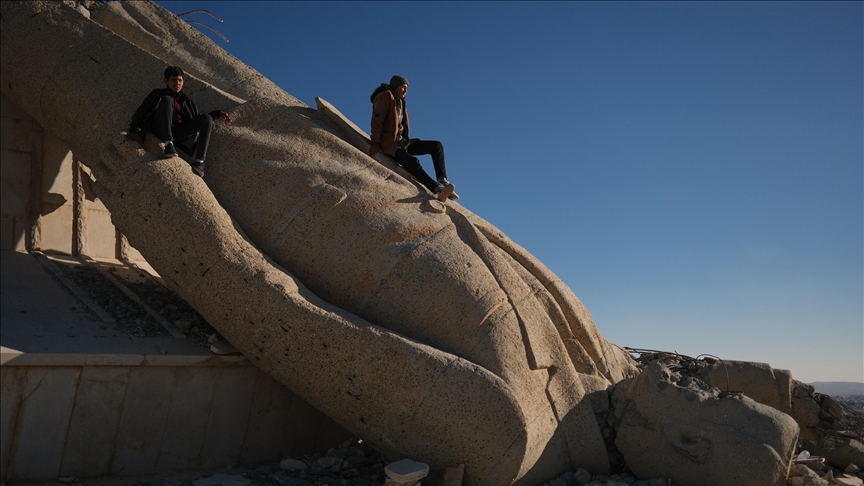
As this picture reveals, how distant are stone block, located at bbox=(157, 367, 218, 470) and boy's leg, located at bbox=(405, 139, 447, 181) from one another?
263 centimetres

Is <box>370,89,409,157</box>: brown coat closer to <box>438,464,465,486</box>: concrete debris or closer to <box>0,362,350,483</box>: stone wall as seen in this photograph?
<box>0,362,350,483</box>: stone wall

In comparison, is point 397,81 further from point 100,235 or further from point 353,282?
point 100,235

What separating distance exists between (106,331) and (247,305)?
1281 millimetres

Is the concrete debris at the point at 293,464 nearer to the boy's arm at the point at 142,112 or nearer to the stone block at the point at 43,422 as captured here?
the stone block at the point at 43,422

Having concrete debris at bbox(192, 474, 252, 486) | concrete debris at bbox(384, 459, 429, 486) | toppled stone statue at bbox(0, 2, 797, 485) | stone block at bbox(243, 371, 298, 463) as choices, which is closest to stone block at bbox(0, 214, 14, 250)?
toppled stone statue at bbox(0, 2, 797, 485)

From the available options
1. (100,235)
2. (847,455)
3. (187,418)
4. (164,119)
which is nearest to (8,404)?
(187,418)

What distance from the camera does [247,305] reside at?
17.8 feet

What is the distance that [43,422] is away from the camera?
201 inches

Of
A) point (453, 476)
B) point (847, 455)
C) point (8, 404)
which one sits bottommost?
point (8, 404)

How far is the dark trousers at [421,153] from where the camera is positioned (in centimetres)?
665

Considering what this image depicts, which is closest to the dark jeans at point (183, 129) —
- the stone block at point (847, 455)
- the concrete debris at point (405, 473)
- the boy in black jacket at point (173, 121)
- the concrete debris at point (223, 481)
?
the boy in black jacket at point (173, 121)

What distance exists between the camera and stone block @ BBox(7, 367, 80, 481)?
197 inches

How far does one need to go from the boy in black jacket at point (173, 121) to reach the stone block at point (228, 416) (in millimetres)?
1691

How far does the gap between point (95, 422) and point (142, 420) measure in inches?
13.1
